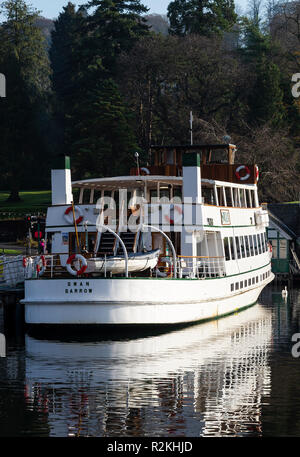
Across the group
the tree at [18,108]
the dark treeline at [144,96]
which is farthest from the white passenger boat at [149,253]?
the tree at [18,108]

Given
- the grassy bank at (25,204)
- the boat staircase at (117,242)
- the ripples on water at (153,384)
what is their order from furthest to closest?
the grassy bank at (25,204)
the boat staircase at (117,242)
the ripples on water at (153,384)

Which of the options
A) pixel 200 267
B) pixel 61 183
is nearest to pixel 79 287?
pixel 200 267

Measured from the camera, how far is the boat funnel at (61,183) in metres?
39.5

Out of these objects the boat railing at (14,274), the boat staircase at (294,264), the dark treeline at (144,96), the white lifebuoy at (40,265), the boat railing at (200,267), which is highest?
the dark treeline at (144,96)

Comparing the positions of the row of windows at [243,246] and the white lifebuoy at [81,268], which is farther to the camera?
the row of windows at [243,246]

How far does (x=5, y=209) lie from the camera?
306 ft

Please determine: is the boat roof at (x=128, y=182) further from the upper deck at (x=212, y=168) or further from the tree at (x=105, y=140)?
the tree at (x=105, y=140)

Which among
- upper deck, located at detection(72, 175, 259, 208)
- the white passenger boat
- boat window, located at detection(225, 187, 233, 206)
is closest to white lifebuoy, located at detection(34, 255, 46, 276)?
the white passenger boat

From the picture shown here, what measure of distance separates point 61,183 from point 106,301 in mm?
9464

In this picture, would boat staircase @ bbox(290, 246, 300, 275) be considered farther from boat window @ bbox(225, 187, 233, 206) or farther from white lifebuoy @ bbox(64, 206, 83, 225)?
white lifebuoy @ bbox(64, 206, 83, 225)

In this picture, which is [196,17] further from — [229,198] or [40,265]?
[40,265]

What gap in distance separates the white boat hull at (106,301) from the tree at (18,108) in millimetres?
68680

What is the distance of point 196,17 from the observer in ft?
346

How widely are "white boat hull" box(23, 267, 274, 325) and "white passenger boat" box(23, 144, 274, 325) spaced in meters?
0.04
